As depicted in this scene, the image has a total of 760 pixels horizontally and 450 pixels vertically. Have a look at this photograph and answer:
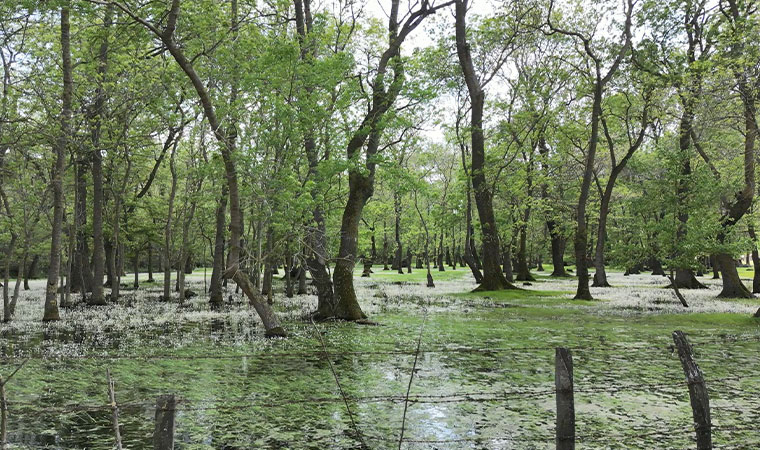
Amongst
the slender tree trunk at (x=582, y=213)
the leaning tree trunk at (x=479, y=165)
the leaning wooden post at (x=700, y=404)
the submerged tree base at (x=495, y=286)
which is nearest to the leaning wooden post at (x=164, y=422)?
the leaning wooden post at (x=700, y=404)

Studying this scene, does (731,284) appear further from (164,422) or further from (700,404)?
(164,422)

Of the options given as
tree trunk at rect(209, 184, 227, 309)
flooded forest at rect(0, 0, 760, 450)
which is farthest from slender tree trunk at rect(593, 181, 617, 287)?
tree trunk at rect(209, 184, 227, 309)

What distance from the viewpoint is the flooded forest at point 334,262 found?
7496 millimetres

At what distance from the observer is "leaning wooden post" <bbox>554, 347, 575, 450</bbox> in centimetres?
532

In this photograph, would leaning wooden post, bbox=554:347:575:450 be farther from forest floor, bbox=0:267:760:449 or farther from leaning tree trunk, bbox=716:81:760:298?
leaning tree trunk, bbox=716:81:760:298

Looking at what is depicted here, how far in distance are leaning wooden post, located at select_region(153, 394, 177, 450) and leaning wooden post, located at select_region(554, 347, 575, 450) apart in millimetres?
3798

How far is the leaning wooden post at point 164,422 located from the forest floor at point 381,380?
66cm

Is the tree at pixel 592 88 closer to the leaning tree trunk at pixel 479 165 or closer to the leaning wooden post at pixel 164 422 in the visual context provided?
the leaning tree trunk at pixel 479 165

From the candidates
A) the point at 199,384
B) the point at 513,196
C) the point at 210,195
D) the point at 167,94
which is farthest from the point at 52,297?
the point at 513,196

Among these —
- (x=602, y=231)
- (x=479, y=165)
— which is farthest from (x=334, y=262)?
(x=602, y=231)

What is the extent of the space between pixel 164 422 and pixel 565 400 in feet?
13.0

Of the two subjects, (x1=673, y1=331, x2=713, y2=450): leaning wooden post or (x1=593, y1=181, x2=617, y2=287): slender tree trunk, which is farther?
(x1=593, y1=181, x2=617, y2=287): slender tree trunk

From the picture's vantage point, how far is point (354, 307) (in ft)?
60.9

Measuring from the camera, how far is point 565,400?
17.5 feet
